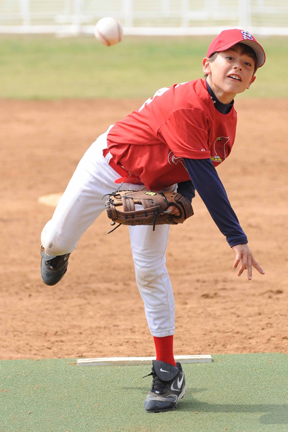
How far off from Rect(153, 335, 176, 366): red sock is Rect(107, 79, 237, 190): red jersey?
2.44ft

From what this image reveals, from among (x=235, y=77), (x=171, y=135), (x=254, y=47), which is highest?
(x=254, y=47)

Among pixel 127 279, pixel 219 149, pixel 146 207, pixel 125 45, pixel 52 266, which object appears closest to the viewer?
pixel 146 207

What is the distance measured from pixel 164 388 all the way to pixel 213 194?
3.25 feet

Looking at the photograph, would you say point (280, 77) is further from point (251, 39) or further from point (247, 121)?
point (251, 39)

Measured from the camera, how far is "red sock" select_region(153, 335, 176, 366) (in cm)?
305

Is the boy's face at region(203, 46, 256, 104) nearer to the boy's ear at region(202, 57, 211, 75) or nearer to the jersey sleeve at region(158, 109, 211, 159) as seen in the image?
the boy's ear at region(202, 57, 211, 75)

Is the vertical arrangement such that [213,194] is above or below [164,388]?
above

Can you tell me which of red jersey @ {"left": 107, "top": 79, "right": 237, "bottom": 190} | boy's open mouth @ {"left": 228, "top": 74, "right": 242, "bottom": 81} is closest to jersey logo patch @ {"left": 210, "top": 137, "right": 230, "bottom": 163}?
red jersey @ {"left": 107, "top": 79, "right": 237, "bottom": 190}

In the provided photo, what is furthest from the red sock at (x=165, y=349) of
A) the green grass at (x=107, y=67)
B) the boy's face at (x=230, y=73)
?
the green grass at (x=107, y=67)

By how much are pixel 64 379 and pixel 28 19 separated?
22560 millimetres

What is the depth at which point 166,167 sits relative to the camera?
2.89 meters

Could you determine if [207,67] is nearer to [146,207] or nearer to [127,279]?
[146,207]

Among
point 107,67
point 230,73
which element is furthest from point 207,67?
point 107,67

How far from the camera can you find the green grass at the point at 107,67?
14.0 meters
